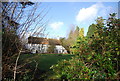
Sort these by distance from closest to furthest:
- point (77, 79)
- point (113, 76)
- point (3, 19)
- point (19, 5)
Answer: point (113, 76) → point (77, 79) → point (3, 19) → point (19, 5)

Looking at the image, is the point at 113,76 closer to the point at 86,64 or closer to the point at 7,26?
the point at 86,64

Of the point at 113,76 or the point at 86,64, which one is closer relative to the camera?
the point at 113,76

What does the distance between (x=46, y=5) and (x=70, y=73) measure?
106 inches

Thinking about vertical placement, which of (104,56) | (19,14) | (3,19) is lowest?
(104,56)

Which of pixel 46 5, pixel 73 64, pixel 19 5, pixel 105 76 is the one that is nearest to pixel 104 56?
pixel 105 76

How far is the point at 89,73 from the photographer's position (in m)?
2.25

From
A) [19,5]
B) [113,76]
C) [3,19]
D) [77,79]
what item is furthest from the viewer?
[19,5]

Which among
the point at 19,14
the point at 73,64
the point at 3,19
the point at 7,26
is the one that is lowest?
the point at 73,64

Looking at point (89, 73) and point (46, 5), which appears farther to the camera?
point (46, 5)

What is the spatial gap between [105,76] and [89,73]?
345 millimetres

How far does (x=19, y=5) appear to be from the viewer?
373cm

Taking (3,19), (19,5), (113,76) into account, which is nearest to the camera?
(113,76)

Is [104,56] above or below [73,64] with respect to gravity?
above

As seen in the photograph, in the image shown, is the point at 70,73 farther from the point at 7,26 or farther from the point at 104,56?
the point at 7,26
